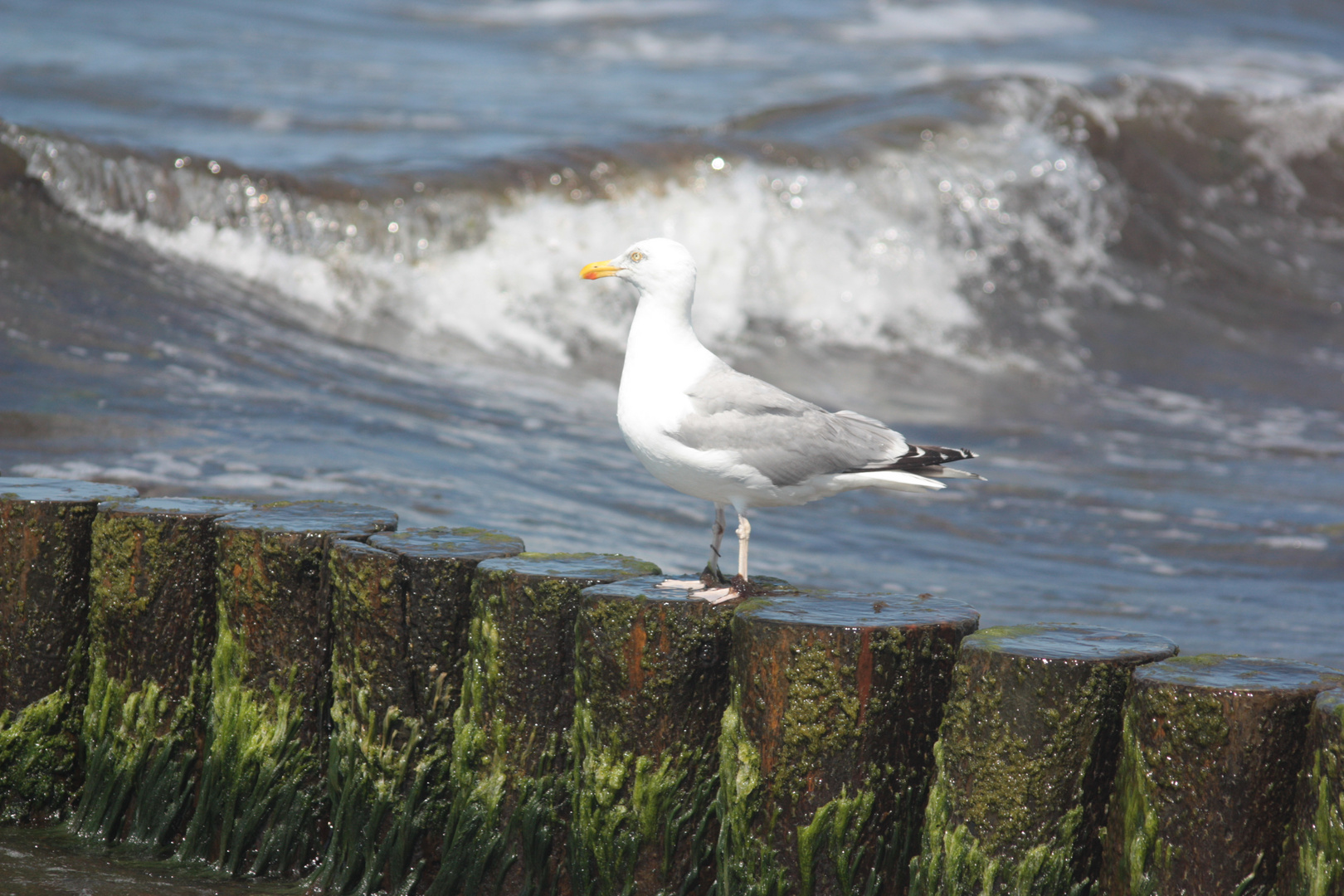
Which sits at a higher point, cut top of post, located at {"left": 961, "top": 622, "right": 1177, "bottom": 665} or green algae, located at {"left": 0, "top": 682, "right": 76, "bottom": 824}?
cut top of post, located at {"left": 961, "top": 622, "right": 1177, "bottom": 665}

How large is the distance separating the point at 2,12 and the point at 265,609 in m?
15.8

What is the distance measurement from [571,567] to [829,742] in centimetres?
85

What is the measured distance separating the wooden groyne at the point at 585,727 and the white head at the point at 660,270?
0.80 m

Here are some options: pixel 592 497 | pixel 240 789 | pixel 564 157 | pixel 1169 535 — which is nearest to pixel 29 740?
pixel 240 789

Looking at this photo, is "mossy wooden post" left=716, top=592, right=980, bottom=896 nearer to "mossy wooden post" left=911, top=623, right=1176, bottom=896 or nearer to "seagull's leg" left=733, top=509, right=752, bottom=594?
"mossy wooden post" left=911, top=623, right=1176, bottom=896

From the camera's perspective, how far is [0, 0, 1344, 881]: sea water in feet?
21.6

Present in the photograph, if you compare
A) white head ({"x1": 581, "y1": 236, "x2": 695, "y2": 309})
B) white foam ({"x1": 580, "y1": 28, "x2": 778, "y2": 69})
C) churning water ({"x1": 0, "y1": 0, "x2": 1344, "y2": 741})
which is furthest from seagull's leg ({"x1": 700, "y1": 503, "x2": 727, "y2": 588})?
white foam ({"x1": 580, "y1": 28, "x2": 778, "y2": 69})

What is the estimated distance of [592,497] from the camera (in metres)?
6.77

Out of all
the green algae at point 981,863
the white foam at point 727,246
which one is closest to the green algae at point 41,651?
the green algae at point 981,863

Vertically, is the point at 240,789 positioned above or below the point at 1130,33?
below

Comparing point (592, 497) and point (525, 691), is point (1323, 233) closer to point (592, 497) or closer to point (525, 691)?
point (592, 497)

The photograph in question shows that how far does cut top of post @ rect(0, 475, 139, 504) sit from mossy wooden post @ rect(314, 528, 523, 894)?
2.70 ft

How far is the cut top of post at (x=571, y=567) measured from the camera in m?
3.42

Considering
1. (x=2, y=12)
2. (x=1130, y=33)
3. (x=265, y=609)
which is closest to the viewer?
(x=265, y=609)
